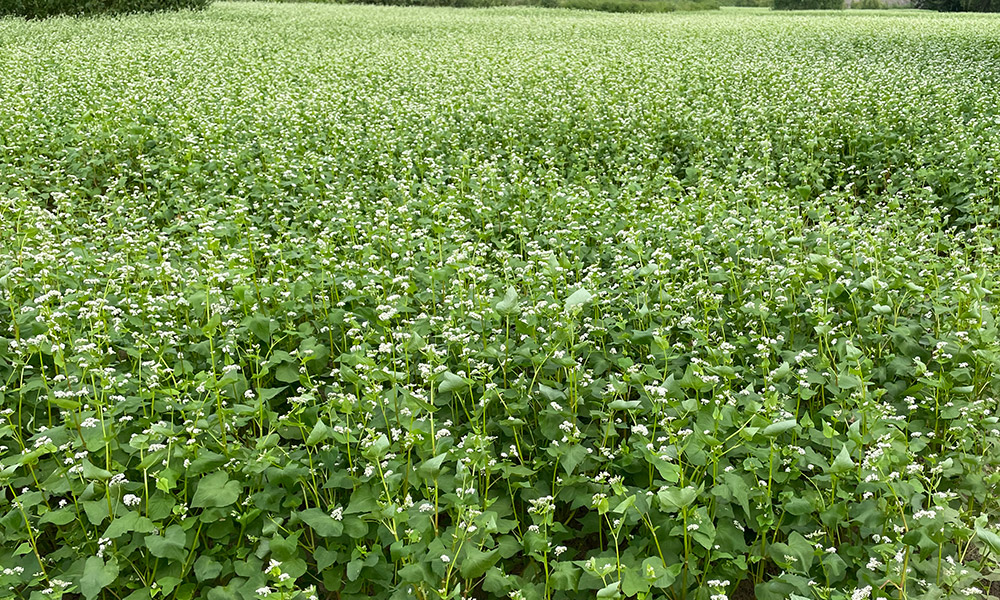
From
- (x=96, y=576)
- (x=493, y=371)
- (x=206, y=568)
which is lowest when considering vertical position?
(x=206, y=568)

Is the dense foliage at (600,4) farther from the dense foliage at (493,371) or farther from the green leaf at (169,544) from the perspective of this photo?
the green leaf at (169,544)

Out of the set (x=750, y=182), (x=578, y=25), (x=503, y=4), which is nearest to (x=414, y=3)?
(x=503, y=4)

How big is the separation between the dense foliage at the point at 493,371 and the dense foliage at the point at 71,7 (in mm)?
24211

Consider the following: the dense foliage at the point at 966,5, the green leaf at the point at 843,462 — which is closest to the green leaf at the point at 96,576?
the green leaf at the point at 843,462

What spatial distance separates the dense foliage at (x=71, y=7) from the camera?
91.3 feet

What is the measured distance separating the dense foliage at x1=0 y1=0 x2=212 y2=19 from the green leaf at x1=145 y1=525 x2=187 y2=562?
31.6 meters

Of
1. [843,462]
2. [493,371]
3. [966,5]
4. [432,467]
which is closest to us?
[843,462]

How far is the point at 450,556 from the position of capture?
2.83 meters

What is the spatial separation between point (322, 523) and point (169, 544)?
58 centimetres

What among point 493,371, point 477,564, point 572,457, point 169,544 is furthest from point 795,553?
point 169,544

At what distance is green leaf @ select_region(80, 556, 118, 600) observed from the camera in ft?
8.80

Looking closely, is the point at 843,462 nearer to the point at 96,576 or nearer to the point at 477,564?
the point at 477,564

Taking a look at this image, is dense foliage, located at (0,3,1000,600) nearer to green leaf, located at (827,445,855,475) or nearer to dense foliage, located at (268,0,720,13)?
green leaf, located at (827,445,855,475)

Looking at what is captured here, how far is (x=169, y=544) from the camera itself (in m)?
2.82
